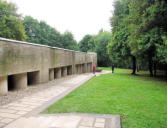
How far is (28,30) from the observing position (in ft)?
132

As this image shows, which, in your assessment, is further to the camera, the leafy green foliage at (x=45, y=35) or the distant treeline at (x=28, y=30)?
the leafy green foliage at (x=45, y=35)

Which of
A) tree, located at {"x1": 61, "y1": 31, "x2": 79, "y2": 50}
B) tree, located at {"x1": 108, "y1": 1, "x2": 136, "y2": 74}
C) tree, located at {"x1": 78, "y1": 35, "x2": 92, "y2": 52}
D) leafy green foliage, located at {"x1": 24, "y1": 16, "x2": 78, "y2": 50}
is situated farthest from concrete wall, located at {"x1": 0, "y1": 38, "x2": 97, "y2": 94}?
tree, located at {"x1": 78, "y1": 35, "x2": 92, "y2": 52}

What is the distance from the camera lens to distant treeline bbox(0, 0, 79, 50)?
2412 cm

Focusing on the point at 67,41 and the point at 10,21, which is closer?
the point at 10,21

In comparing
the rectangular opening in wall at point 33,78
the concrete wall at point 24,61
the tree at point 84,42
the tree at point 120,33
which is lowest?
the rectangular opening in wall at point 33,78

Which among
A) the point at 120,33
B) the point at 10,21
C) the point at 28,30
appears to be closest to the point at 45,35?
the point at 28,30

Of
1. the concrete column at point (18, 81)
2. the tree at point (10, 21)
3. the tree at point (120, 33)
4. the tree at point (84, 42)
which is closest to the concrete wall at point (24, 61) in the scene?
the concrete column at point (18, 81)

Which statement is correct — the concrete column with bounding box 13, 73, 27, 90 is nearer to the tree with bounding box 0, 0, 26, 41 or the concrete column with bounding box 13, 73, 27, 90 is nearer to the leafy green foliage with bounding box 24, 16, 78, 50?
the tree with bounding box 0, 0, 26, 41

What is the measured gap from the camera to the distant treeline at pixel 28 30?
24.1 metres

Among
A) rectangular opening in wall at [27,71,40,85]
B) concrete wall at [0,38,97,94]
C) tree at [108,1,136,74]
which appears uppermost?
tree at [108,1,136,74]

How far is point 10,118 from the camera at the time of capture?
3875mm

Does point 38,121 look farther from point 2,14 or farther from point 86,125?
point 2,14

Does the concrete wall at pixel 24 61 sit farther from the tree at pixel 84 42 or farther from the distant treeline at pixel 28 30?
the tree at pixel 84 42

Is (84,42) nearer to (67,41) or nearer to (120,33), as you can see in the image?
(67,41)
